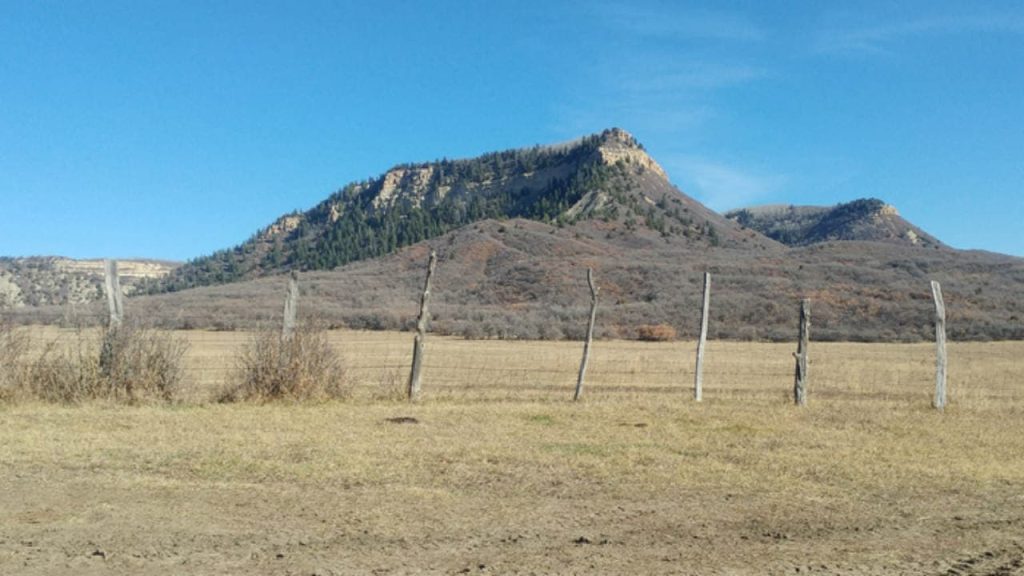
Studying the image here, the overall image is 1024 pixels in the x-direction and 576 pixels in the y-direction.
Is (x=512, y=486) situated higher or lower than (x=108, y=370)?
lower

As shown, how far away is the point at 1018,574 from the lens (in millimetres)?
5547

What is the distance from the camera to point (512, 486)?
839 cm

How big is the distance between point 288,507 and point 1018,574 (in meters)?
5.55

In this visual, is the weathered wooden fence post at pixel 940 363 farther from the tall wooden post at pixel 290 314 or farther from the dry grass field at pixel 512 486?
the tall wooden post at pixel 290 314

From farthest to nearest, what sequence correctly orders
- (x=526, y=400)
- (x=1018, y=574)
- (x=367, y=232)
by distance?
(x=367, y=232)
(x=526, y=400)
(x=1018, y=574)

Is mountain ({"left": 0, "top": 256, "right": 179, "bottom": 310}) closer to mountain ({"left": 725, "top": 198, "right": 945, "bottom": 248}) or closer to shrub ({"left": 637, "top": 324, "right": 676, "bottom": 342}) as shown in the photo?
shrub ({"left": 637, "top": 324, "right": 676, "bottom": 342})

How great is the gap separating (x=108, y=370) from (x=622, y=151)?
131 metres

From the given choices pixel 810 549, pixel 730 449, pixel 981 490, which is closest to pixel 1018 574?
pixel 810 549

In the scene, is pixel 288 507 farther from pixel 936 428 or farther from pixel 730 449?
pixel 936 428

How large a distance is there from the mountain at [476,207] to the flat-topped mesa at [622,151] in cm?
22

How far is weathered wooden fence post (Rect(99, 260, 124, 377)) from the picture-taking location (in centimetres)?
1451

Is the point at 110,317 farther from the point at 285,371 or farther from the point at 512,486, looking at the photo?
the point at 512,486

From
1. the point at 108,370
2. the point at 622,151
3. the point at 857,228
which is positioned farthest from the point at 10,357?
the point at 857,228

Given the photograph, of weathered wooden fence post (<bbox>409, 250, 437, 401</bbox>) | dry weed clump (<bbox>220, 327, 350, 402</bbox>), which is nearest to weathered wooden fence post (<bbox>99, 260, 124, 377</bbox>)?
dry weed clump (<bbox>220, 327, 350, 402</bbox>)
